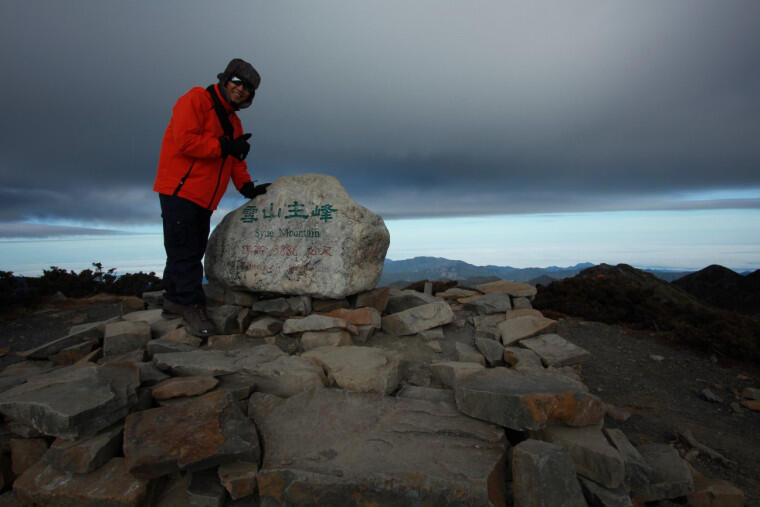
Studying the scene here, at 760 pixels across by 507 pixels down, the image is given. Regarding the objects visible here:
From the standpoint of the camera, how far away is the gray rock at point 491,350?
19.9ft

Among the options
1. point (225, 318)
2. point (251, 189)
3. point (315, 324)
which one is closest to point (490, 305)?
point (315, 324)

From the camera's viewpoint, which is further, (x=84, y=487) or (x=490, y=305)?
(x=490, y=305)

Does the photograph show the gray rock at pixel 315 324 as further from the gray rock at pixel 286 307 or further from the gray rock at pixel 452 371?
the gray rock at pixel 452 371

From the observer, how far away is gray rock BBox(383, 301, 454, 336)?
22.3ft

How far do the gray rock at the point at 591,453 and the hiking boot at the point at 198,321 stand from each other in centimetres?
502

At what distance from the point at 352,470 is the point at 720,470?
4.14 m

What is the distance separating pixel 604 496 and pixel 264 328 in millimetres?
4976

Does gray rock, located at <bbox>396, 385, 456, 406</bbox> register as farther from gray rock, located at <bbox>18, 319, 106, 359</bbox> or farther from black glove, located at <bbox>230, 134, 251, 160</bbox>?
gray rock, located at <bbox>18, 319, 106, 359</bbox>

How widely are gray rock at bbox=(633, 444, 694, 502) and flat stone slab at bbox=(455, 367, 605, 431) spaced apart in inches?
25.9

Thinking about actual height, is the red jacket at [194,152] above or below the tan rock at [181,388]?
above

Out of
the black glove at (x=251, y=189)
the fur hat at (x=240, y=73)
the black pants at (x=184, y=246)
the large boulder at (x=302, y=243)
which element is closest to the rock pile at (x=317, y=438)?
the black pants at (x=184, y=246)

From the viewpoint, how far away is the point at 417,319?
22.7 ft

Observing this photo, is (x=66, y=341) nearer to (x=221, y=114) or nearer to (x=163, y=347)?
(x=163, y=347)

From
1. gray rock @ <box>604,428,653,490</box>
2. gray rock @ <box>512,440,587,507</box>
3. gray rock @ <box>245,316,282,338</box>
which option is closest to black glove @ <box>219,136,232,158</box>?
gray rock @ <box>245,316,282,338</box>
